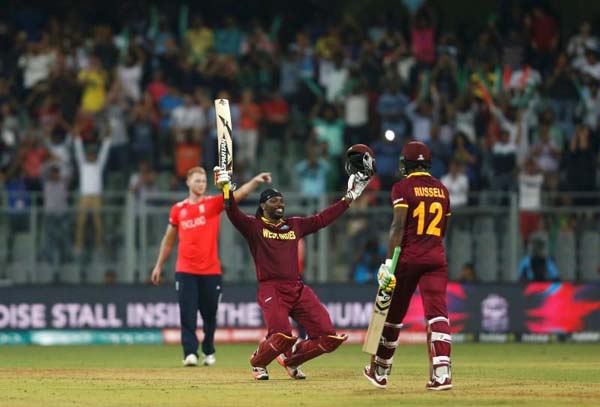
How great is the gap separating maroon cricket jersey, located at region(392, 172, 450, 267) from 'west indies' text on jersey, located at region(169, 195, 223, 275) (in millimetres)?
4032

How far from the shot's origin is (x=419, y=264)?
1314 cm

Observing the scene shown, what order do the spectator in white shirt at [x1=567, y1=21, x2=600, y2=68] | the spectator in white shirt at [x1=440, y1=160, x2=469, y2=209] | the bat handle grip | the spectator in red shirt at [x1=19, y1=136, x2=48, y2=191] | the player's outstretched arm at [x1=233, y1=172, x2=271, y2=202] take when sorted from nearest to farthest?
the bat handle grip
the player's outstretched arm at [x1=233, y1=172, x2=271, y2=202]
the spectator in white shirt at [x1=440, y1=160, x2=469, y2=209]
the spectator in red shirt at [x1=19, y1=136, x2=48, y2=191]
the spectator in white shirt at [x1=567, y1=21, x2=600, y2=68]

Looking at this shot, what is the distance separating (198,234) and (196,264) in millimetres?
360

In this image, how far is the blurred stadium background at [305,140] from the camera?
2281 centimetres

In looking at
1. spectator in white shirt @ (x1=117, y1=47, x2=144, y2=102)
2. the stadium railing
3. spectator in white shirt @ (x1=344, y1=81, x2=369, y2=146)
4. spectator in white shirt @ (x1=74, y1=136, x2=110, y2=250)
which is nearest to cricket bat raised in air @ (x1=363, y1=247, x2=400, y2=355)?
the stadium railing

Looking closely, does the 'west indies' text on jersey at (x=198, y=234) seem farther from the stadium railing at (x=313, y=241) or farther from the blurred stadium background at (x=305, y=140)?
the stadium railing at (x=313, y=241)

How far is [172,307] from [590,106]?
914 cm

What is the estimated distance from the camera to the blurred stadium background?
898 inches

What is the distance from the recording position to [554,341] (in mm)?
22766

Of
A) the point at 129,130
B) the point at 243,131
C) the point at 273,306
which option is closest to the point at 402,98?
the point at 243,131

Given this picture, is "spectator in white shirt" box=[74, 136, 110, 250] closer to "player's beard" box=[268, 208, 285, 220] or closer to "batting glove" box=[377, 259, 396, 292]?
"player's beard" box=[268, 208, 285, 220]

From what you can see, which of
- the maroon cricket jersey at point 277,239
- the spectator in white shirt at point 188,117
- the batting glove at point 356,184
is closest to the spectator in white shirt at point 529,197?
the spectator in white shirt at point 188,117

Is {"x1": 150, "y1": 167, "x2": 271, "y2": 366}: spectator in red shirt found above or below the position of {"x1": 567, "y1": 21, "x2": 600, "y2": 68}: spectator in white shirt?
below

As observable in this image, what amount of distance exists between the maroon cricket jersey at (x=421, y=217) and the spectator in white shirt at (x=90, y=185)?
10.8 m
